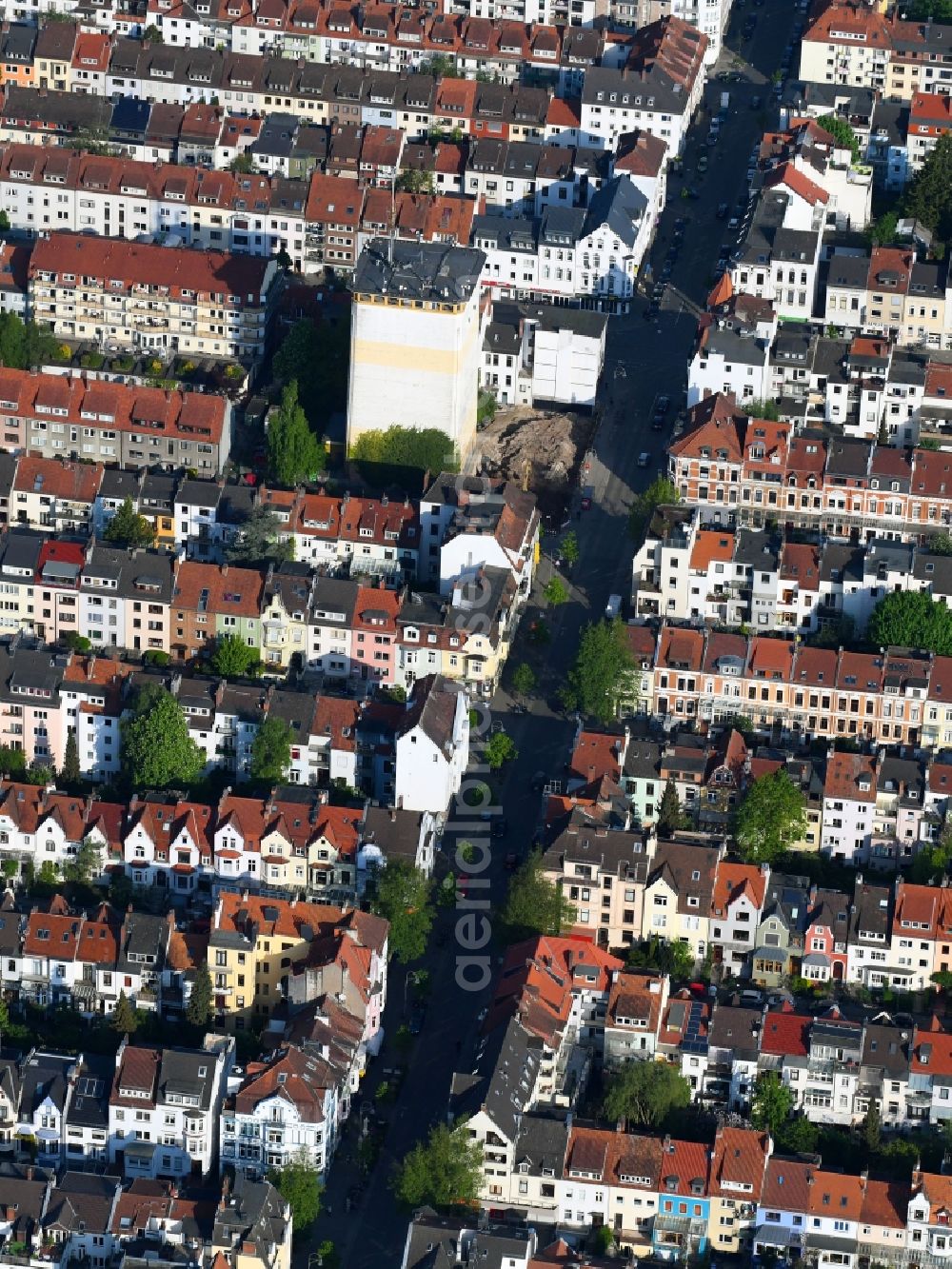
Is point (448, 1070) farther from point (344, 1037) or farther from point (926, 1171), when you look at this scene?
point (926, 1171)

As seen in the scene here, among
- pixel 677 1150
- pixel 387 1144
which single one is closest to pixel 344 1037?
pixel 387 1144

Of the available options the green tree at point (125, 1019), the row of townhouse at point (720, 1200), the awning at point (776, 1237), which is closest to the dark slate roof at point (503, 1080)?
the row of townhouse at point (720, 1200)

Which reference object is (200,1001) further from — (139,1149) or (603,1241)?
(603,1241)

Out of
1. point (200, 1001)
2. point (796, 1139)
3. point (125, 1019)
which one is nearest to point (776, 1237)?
point (796, 1139)

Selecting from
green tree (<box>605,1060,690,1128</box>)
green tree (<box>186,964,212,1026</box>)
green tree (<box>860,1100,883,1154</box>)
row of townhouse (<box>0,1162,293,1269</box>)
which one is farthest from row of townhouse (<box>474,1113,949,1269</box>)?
green tree (<box>186,964,212,1026</box>)

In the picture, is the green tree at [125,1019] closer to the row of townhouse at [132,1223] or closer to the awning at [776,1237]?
the row of townhouse at [132,1223]

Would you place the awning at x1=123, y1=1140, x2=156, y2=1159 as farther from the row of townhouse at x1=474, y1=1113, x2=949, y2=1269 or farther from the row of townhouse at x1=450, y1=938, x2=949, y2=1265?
the row of townhouse at x1=474, y1=1113, x2=949, y2=1269
